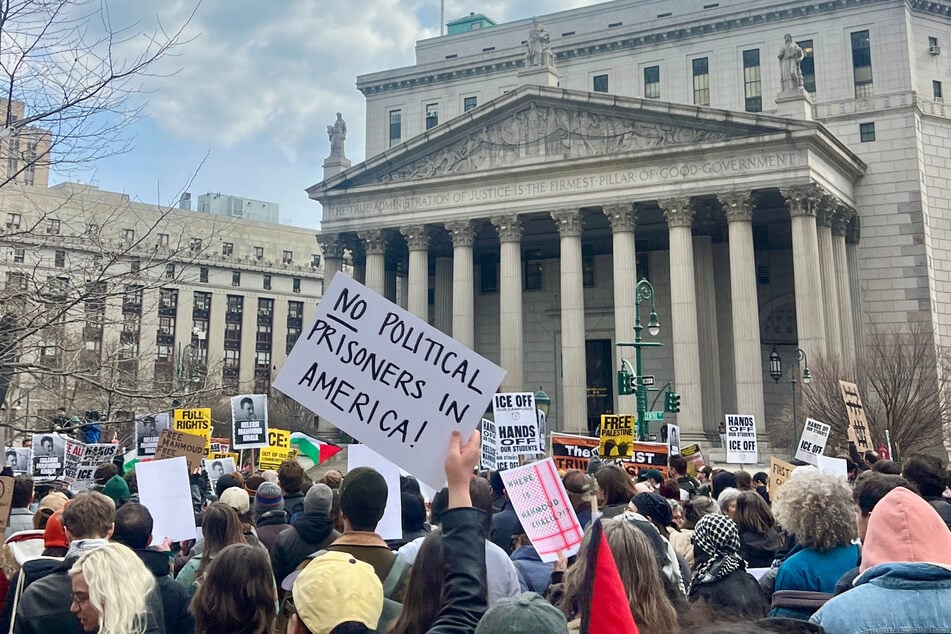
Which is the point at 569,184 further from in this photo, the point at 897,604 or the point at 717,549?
the point at 897,604

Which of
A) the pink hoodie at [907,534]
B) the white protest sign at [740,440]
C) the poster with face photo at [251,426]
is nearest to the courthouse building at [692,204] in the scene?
the white protest sign at [740,440]

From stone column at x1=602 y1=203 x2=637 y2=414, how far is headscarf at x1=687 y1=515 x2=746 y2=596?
119 feet

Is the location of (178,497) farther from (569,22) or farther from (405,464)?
(569,22)

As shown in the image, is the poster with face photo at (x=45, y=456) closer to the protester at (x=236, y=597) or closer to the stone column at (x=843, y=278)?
the protester at (x=236, y=597)

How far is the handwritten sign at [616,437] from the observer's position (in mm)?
17047

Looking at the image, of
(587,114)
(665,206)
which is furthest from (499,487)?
(587,114)

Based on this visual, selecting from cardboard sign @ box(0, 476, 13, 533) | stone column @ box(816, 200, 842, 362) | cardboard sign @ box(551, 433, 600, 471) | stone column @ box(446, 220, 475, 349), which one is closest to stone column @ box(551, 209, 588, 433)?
stone column @ box(446, 220, 475, 349)

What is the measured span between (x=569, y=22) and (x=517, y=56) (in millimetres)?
5472

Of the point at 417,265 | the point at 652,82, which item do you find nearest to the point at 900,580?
the point at 417,265

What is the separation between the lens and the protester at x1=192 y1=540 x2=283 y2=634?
14.1 ft

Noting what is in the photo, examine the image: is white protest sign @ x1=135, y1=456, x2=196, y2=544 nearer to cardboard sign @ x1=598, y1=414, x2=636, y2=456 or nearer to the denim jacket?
the denim jacket

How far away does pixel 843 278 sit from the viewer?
1757 inches

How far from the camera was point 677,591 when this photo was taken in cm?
506

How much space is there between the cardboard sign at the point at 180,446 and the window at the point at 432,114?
169ft
